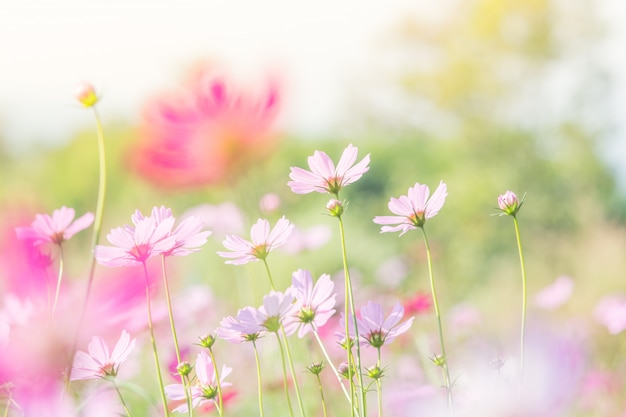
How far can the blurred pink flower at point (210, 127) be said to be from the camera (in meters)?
0.76

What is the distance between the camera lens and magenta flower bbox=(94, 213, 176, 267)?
395mm

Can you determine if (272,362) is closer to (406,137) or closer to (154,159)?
(154,159)

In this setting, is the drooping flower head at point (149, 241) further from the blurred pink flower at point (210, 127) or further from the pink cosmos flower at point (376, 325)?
the blurred pink flower at point (210, 127)

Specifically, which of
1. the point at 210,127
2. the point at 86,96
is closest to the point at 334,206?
the point at 86,96

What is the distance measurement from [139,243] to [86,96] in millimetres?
86

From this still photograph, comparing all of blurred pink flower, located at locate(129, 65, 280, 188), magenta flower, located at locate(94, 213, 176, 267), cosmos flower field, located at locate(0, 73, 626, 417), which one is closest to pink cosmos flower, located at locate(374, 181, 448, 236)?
cosmos flower field, located at locate(0, 73, 626, 417)

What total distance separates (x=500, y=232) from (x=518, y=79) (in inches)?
79.1

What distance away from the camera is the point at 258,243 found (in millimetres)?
434

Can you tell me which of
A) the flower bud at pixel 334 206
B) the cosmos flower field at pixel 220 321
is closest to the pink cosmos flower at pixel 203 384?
the cosmos flower field at pixel 220 321

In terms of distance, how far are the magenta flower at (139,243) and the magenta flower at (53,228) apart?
0.16 feet

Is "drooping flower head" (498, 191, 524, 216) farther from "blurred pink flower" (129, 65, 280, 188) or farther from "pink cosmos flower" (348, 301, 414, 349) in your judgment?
"blurred pink flower" (129, 65, 280, 188)

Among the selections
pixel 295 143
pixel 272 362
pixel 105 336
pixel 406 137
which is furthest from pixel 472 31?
pixel 105 336

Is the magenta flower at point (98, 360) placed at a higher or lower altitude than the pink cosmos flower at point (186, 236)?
lower

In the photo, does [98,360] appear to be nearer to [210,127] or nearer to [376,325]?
[376,325]
